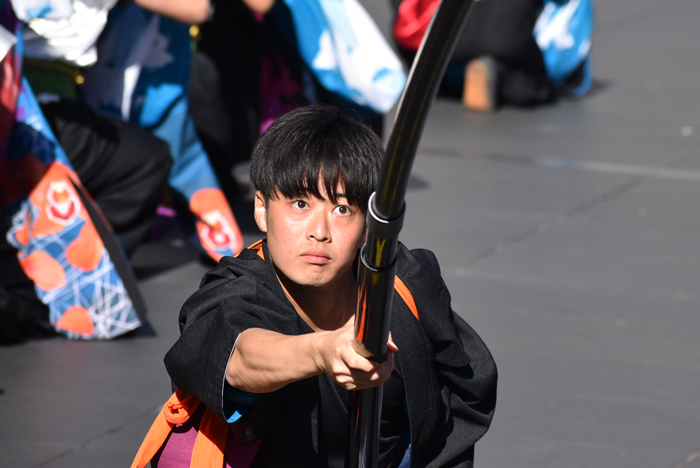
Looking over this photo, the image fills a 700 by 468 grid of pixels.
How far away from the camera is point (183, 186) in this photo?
12.6 feet

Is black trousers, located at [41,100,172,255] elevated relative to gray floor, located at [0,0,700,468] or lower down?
elevated

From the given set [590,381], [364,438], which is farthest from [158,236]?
[364,438]

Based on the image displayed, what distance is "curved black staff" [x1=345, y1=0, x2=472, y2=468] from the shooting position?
98 cm

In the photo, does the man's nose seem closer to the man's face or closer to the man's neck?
the man's face

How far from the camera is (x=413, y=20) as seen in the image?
6.24m

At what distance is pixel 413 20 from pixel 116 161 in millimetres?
3143

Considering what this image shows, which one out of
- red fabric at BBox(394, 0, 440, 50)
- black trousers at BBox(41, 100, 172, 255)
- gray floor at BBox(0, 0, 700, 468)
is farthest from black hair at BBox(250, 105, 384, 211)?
red fabric at BBox(394, 0, 440, 50)

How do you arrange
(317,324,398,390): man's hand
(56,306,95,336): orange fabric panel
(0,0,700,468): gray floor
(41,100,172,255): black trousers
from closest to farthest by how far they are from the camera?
1. (317,324,398,390): man's hand
2. (0,0,700,468): gray floor
3. (56,306,95,336): orange fabric panel
4. (41,100,172,255): black trousers

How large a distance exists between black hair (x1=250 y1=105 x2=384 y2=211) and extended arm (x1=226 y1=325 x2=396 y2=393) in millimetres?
260

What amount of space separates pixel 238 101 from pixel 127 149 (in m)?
0.98

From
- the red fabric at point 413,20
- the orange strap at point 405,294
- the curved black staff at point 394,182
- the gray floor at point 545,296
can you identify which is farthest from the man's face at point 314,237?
the red fabric at point 413,20

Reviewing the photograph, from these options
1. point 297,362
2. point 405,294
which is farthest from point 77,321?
point 297,362

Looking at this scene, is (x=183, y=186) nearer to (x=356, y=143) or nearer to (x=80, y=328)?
(x=80, y=328)

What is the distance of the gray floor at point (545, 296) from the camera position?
2.74 m
